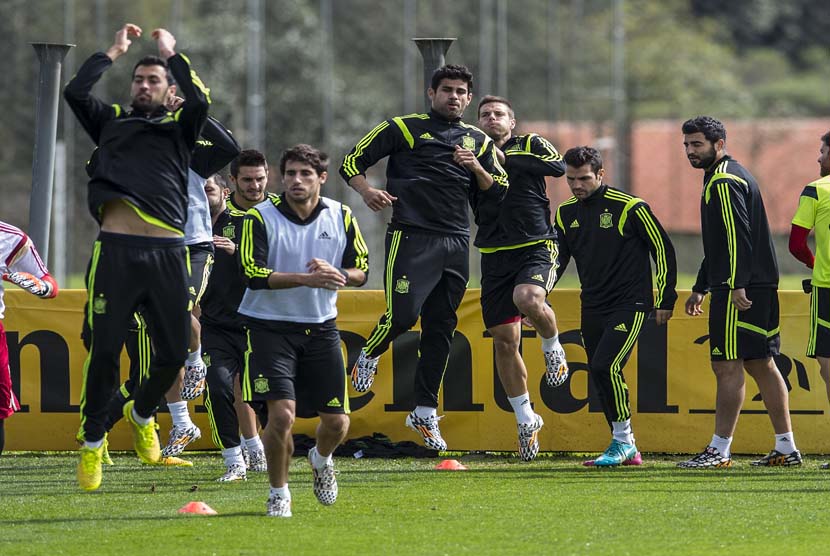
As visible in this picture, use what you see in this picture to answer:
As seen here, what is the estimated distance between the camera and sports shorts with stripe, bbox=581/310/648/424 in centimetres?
1140

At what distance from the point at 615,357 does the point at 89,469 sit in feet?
13.4

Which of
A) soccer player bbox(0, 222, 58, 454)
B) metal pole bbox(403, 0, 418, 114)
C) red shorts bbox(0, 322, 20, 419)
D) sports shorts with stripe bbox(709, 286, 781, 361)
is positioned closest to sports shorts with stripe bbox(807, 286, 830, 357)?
sports shorts with stripe bbox(709, 286, 781, 361)

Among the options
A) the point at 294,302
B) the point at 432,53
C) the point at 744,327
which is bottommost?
the point at 744,327

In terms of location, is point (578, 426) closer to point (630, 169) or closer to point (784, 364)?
point (784, 364)

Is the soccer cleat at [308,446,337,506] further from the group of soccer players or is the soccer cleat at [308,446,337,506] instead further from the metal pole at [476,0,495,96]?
the metal pole at [476,0,495,96]

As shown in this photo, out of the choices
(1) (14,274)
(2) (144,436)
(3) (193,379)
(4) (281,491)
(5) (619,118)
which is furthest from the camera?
(5) (619,118)

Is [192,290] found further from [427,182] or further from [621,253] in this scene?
[621,253]

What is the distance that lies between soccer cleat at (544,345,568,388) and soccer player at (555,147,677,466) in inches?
14.6

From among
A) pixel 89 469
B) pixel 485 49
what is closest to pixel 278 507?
pixel 89 469

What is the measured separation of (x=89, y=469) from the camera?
9.31 meters

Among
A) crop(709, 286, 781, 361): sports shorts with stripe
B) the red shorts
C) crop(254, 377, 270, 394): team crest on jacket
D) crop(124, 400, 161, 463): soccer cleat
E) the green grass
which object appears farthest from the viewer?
crop(709, 286, 781, 361): sports shorts with stripe

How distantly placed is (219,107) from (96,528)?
87.8ft

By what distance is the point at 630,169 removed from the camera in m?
43.9

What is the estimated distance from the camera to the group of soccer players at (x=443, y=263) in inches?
363
